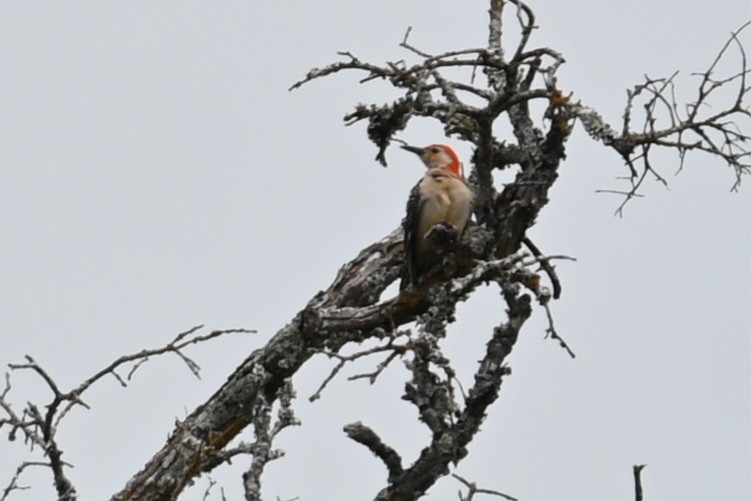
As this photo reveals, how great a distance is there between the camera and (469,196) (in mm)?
7766

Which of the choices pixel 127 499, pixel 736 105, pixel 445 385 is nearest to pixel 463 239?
pixel 445 385

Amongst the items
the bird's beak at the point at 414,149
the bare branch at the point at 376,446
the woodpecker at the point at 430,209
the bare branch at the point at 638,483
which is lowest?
the bare branch at the point at 638,483

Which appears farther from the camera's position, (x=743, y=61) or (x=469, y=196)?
(x=469, y=196)

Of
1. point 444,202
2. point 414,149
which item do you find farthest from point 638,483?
point 414,149

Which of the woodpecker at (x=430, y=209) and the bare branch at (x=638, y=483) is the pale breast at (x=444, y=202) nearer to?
the woodpecker at (x=430, y=209)

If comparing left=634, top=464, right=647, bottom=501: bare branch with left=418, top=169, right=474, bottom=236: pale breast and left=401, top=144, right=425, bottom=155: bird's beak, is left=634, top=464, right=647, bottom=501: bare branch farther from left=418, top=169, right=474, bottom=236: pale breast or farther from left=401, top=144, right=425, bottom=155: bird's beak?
left=401, top=144, right=425, bottom=155: bird's beak

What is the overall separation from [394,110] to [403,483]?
1585mm

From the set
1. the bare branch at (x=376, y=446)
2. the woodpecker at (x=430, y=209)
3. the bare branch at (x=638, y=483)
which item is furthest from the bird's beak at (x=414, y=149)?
the bare branch at (x=638, y=483)

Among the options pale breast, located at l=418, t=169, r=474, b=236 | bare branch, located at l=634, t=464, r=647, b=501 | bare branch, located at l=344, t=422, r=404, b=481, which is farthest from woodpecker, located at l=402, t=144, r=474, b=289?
bare branch, located at l=634, t=464, r=647, b=501

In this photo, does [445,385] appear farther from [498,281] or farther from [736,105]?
[736,105]

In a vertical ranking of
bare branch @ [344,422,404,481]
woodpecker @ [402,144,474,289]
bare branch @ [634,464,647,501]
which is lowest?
bare branch @ [634,464,647,501]

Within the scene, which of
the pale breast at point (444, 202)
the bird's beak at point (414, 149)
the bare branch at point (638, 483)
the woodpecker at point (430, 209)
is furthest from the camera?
the bird's beak at point (414, 149)

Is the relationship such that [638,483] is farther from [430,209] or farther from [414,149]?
[414,149]

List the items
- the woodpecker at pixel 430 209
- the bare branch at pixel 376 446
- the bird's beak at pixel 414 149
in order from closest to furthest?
the bare branch at pixel 376 446
the woodpecker at pixel 430 209
the bird's beak at pixel 414 149
